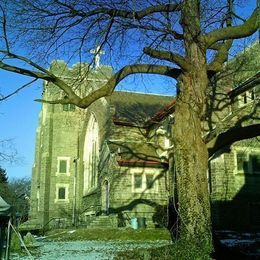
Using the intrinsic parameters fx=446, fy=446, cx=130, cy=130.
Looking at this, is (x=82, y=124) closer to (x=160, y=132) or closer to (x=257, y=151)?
(x=160, y=132)

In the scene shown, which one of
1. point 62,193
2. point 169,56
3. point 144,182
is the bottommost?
point 144,182

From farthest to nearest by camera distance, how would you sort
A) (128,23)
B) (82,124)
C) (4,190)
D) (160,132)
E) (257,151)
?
(4,190)
(82,124)
(160,132)
(257,151)
(128,23)

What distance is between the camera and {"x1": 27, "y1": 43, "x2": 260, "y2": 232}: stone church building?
24.4m

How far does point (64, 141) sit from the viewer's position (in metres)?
45.1

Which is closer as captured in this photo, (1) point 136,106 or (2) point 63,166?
(1) point 136,106

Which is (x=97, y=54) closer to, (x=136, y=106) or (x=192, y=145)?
(x=192, y=145)

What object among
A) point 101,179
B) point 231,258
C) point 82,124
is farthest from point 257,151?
point 82,124

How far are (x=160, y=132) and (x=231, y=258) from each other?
19.7 m

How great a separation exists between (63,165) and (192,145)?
3457cm

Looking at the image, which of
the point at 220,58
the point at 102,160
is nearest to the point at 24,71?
the point at 220,58

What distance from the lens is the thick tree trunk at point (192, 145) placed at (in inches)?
420

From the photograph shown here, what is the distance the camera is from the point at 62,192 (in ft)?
142

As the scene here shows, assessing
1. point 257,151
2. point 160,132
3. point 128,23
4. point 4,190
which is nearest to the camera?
point 128,23

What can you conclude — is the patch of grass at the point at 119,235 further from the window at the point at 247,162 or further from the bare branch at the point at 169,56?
the bare branch at the point at 169,56
